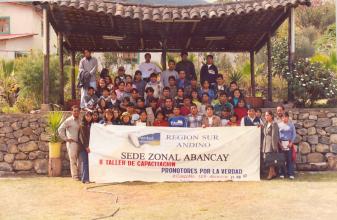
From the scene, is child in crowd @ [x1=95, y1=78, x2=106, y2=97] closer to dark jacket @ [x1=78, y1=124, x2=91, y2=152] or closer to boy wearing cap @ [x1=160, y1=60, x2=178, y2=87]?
boy wearing cap @ [x1=160, y1=60, x2=178, y2=87]

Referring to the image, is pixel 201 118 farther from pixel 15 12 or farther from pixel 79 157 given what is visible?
pixel 15 12

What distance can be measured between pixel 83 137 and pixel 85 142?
0.11m

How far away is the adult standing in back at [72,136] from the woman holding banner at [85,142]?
0.50 ft

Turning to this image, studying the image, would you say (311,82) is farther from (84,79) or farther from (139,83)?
(84,79)

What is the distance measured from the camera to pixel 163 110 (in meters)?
11.0

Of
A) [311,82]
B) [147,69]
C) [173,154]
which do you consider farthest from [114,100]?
[311,82]

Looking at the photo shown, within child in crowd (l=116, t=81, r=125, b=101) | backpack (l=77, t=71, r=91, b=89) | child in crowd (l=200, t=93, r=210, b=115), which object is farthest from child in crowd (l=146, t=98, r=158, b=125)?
backpack (l=77, t=71, r=91, b=89)

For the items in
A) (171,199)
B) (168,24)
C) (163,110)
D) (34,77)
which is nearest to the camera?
(171,199)

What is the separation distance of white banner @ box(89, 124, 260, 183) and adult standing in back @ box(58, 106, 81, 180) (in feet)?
1.38

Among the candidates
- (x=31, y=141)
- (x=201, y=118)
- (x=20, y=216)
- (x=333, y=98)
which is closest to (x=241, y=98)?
(x=201, y=118)

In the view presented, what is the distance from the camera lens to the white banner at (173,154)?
33.6 ft

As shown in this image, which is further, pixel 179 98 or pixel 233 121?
pixel 179 98

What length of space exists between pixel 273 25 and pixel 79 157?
20.3 feet

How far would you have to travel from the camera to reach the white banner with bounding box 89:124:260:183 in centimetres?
1025
